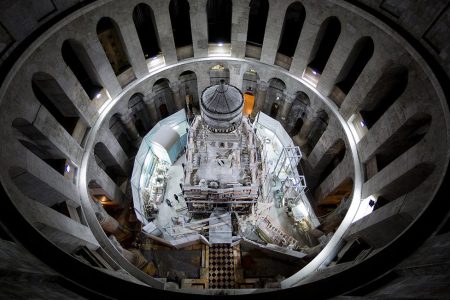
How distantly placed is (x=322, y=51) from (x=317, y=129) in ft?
21.8

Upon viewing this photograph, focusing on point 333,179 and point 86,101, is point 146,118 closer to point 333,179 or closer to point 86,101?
point 86,101

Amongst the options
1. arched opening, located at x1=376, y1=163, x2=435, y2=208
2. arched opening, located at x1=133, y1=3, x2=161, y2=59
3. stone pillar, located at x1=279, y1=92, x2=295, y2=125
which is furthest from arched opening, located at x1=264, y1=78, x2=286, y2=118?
arched opening, located at x1=376, y1=163, x2=435, y2=208

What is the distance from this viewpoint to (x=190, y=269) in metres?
22.1

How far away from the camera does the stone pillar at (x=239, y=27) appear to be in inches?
948

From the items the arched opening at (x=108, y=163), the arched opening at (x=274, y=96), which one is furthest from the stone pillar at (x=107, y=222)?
the arched opening at (x=274, y=96)

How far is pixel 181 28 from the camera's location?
2805 centimetres

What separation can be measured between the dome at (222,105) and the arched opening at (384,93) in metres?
8.81

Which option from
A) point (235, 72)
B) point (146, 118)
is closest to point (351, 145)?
point (235, 72)

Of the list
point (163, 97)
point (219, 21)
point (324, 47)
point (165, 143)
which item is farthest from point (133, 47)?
point (324, 47)

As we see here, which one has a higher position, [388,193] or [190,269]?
[388,193]

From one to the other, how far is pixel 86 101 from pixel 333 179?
19.1 m

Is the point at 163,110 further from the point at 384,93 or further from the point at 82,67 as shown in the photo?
the point at 384,93

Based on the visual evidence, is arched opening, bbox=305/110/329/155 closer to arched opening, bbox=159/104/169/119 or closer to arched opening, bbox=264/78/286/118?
arched opening, bbox=264/78/286/118

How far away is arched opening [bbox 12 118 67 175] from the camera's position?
17.7 meters
